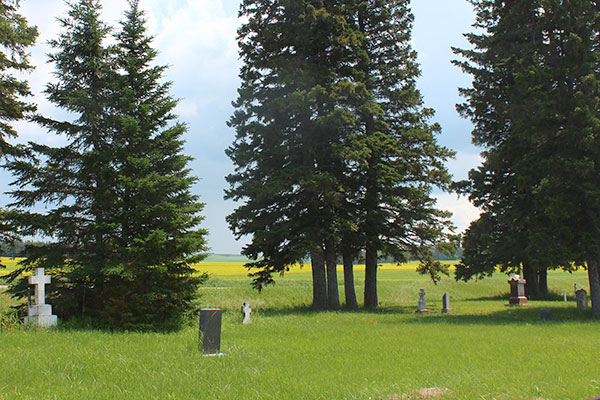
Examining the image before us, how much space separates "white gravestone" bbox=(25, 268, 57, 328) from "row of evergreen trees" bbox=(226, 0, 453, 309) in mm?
8597

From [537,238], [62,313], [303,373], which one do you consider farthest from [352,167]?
[303,373]

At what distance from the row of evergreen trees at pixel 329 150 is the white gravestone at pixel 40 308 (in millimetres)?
8597

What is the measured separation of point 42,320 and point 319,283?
11649mm

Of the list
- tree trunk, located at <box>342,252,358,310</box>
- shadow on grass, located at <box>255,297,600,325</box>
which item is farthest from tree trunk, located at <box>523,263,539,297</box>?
tree trunk, located at <box>342,252,358,310</box>

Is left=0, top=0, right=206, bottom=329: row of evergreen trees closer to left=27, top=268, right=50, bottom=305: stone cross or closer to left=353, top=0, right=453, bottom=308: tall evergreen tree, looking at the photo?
left=27, top=268, right=50, bottom=305: stone cross

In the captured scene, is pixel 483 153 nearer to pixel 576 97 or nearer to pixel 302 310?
pixel 576 97

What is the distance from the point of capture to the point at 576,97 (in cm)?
1673

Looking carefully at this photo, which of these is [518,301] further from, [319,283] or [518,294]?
[319,283]

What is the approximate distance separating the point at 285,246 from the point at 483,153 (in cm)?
1577

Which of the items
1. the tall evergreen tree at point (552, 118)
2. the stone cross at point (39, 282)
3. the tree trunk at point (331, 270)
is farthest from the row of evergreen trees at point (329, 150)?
the stone cross at point (39, 282)

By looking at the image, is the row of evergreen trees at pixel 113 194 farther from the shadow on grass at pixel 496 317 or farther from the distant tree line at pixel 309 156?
the shadow on grass at pixel 496 317

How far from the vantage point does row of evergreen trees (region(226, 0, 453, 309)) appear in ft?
67.3

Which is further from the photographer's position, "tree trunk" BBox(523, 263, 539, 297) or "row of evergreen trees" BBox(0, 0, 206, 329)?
"tree trunk" BBox(523, 263, 539, 297)

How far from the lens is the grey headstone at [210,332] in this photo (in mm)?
9297
